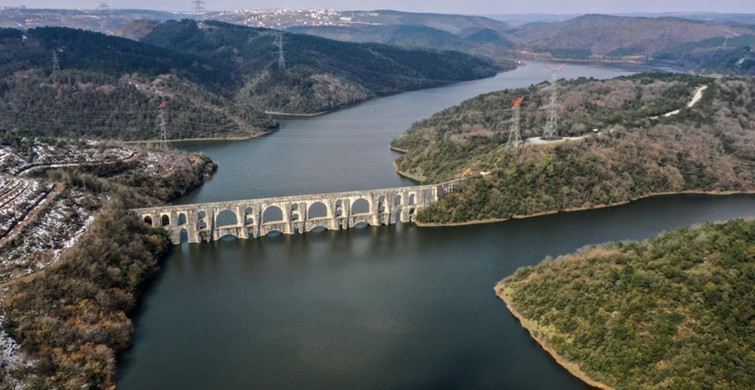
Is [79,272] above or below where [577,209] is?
above

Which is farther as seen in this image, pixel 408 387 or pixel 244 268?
pixel 244 268

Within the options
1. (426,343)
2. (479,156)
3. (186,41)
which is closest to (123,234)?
(426,343)

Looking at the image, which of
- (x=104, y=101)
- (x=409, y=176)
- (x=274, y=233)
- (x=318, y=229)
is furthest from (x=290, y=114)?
(x=274, y=233)

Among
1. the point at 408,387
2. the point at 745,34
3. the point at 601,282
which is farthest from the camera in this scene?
the point at 745,34

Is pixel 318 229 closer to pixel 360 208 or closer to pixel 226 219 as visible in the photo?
pixel 360 208

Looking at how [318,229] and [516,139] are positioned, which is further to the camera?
[516,139]

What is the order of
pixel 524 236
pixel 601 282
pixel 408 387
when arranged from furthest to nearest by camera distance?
1. pixel 524 236
2. pixel 601 282
3. pixel 408 387

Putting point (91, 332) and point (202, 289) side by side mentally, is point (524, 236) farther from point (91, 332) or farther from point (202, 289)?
point (91, 332)
